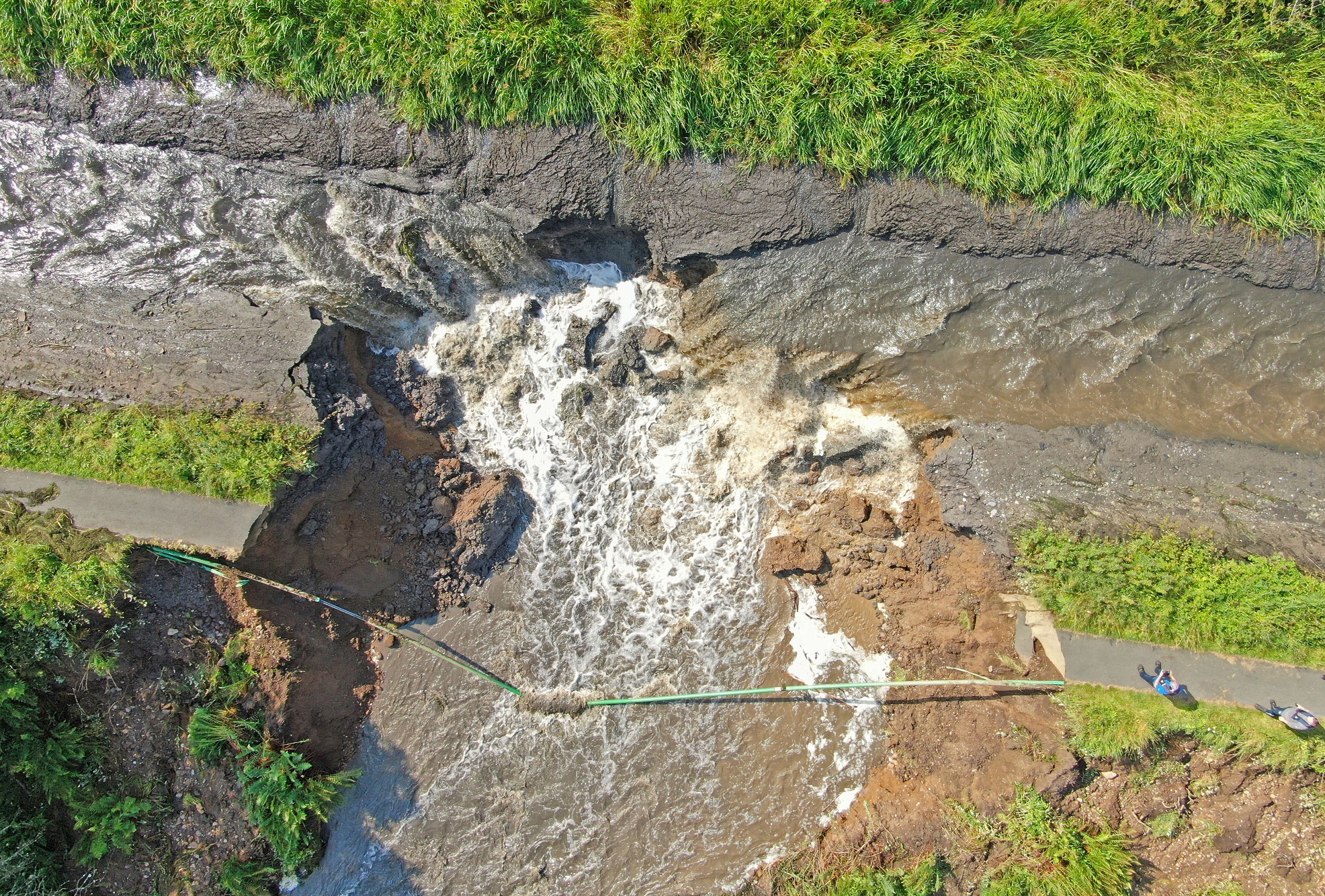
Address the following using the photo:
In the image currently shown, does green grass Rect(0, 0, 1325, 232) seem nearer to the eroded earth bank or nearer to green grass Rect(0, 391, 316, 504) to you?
the eroded earth bank

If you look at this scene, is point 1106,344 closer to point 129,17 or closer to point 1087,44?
point 1087,44

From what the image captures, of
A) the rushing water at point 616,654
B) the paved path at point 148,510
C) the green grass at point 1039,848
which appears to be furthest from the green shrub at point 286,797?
the green grass at point 1039,848

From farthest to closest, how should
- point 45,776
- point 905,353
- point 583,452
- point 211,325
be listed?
point 583,452 → point 905,353 → point 211,325 → point 45,776

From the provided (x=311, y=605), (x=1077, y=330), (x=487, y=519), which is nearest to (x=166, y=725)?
(x=311, y=605)

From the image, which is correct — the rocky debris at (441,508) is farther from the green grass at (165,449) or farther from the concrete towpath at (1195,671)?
the concrete towpath at (1195,671)

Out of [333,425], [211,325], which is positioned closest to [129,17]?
[211,325]

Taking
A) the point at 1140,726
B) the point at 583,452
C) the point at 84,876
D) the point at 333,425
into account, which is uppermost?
the point at 333,425
